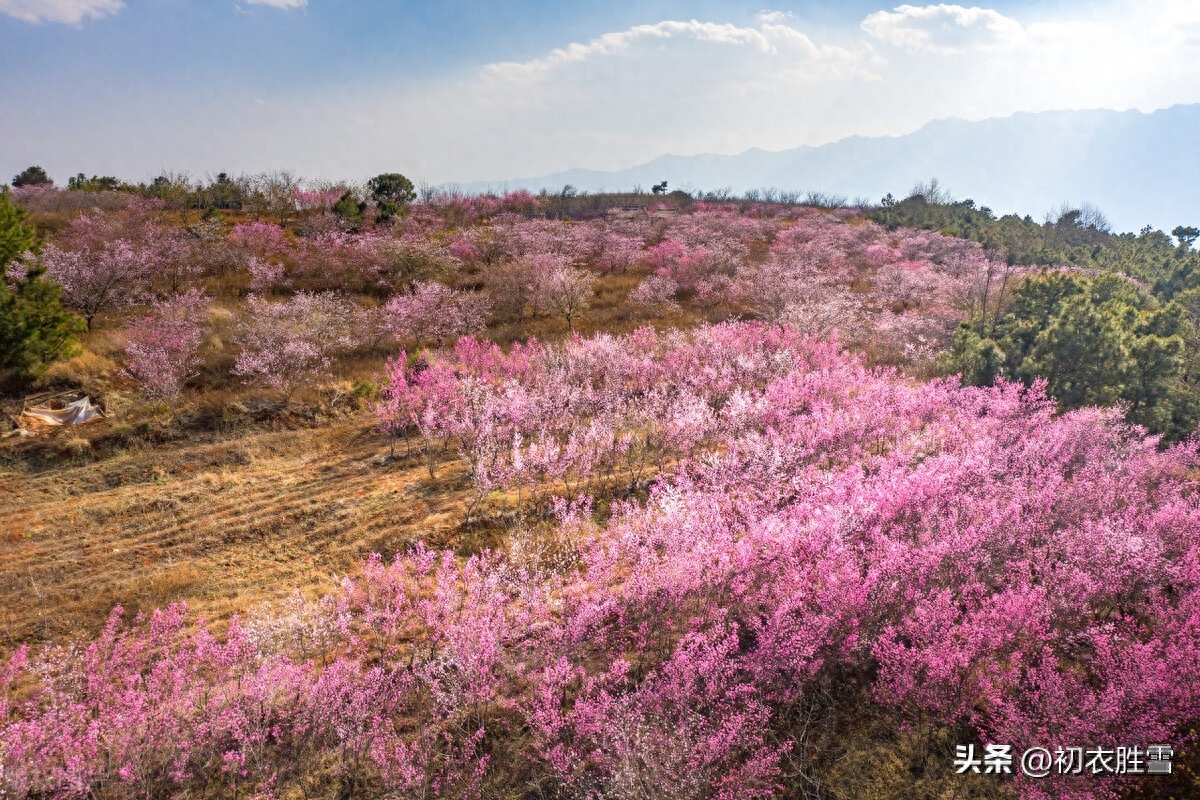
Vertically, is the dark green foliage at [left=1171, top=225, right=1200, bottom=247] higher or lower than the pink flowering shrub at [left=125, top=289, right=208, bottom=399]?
higher

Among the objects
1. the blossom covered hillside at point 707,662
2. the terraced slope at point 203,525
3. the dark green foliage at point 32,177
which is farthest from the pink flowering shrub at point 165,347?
the dark green foliage at point 32,177

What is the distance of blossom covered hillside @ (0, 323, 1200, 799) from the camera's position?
656 centimetres

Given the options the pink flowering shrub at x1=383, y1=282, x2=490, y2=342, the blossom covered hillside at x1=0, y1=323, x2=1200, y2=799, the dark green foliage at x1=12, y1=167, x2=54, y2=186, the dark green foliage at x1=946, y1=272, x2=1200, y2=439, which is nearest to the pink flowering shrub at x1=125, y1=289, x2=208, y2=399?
the pink flowering shrub at x1=383, y1=282, x2=490, y2=342

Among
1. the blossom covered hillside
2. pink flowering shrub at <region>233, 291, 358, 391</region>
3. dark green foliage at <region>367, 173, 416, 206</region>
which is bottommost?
the blossom covered hillside

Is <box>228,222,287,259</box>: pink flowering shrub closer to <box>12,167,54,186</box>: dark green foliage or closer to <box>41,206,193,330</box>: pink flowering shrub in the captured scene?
<box>41,206,193,330</box>: pink flowering shrub

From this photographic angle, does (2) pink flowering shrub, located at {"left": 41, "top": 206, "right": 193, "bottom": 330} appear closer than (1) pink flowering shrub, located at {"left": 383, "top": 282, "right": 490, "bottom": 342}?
Yes

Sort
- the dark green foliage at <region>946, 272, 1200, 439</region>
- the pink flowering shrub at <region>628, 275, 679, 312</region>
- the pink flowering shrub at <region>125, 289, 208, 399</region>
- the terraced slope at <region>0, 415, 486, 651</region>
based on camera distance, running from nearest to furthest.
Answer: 1. the terraced slope at <region>0, 415, 486, 651</region>
2. the dark green foliage at <region>946, 272, 1200, 439</region>
3. the pink flowering shrub at <region>125, 289, 208, 399</region>
4. the pink flowering shrub at <region>628, 275, 679, 312</region>

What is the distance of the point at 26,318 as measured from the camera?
15.6 meters

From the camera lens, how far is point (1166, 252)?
1757 inches

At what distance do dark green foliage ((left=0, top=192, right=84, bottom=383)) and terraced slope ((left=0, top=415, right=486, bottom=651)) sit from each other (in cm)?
464

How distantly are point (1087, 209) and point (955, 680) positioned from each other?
86.4 m

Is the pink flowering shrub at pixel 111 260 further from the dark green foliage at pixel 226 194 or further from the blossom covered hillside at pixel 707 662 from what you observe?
the blossom covered hillside at pixel 707 662

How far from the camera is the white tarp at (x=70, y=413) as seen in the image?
15180 mm

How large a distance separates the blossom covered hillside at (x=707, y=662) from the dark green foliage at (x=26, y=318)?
38.5 ft
